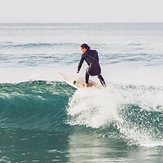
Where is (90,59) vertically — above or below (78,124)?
above

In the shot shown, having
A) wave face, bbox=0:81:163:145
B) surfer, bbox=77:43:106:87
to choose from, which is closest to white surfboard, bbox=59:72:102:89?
wave face, bbox=0:81:163:145

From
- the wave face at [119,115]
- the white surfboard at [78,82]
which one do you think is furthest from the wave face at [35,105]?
the white surfboard at [78,82]

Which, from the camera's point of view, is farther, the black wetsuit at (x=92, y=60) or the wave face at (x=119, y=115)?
the black wetsuit at (x=92, y=60)

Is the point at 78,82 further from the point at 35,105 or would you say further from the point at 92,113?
the point at 35,105

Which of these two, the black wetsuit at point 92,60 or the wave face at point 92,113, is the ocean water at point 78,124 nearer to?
the wave face at point 92,113

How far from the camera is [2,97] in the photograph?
46.3 ft

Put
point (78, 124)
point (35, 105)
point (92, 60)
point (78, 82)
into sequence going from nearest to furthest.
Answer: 1. point (78, 124)
2. point (92, 60)
3. point (78, 82)
4. point (35, 105)

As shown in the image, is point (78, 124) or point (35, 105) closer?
point (78, 124)

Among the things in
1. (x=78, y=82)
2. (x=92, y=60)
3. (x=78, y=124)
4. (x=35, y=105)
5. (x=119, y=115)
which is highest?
→ (x=92, y=60)

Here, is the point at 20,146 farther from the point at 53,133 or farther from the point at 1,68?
the point at 1,68

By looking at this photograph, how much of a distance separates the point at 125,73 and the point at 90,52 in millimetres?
11554

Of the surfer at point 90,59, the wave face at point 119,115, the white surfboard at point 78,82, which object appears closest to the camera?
the wave face at point 119,115

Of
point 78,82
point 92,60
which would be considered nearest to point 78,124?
point 92,60

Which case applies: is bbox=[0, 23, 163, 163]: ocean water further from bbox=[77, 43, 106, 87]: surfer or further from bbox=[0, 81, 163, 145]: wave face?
bbox=[77, 43, 106, 87]: surfer
